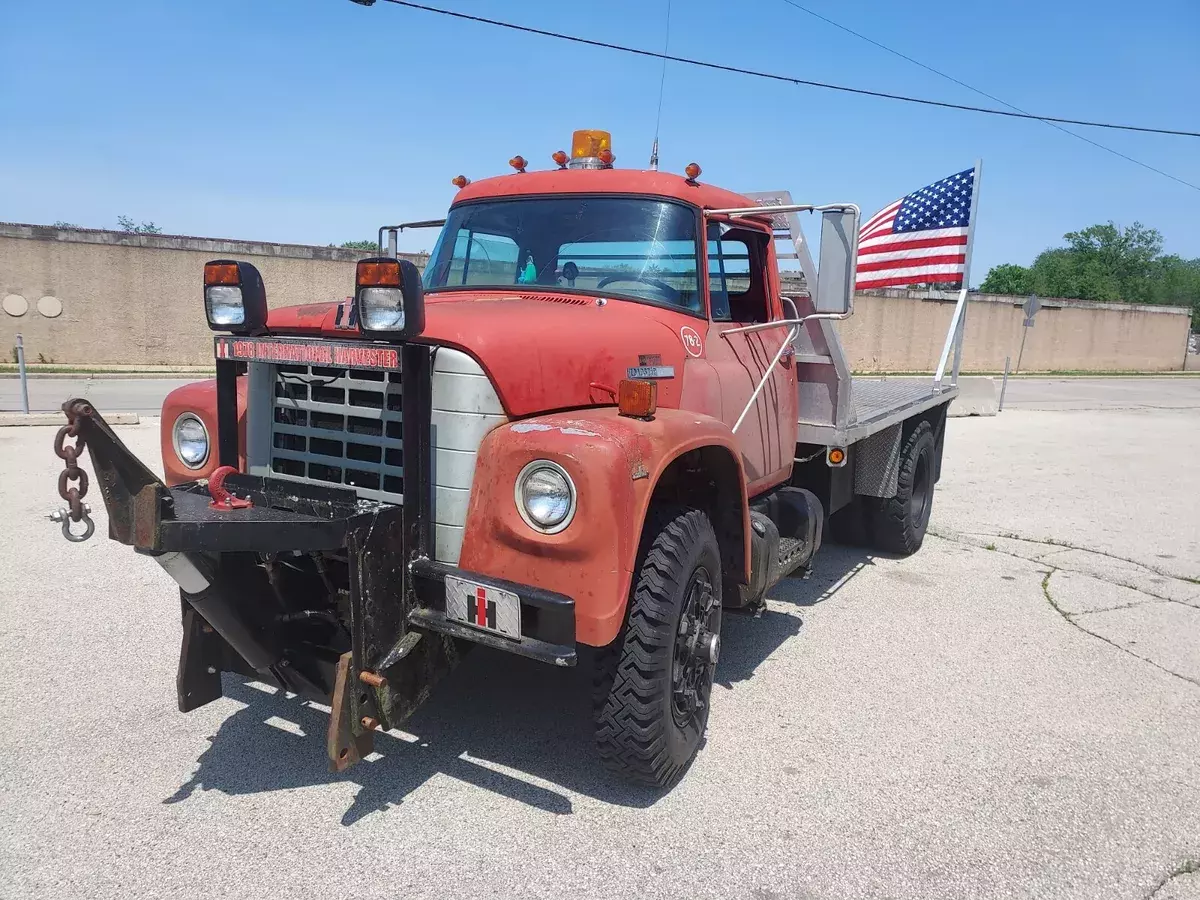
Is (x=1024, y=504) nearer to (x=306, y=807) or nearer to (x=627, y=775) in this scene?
(x=627, y=775)

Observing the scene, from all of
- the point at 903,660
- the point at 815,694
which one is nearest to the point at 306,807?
the point at 815,694

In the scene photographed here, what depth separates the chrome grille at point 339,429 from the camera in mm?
3053

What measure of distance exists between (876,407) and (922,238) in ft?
6.68

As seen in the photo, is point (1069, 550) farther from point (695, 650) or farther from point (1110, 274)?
point (1110, 274)

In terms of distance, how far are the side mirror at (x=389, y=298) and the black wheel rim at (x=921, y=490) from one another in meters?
5.28

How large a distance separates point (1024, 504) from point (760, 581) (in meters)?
6.16

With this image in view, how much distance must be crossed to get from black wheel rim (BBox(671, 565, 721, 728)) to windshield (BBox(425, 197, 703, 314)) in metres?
1.36

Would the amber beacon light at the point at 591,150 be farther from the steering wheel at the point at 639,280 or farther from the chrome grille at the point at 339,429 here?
the chrome grille at the point at 339,429

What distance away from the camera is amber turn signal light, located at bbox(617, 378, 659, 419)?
314 centimetres

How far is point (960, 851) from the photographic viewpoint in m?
3.02

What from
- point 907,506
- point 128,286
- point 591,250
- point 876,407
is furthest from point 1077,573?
point 128,286

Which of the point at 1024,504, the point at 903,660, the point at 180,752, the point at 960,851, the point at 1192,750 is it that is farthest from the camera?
the point at 1024,504

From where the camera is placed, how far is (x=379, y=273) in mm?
2828

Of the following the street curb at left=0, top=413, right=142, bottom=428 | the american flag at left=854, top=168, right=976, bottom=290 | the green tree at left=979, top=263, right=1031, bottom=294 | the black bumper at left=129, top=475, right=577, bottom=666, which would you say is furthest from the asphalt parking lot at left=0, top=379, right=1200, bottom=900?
the green tree at left=979, top=263, right=1031, bottom=294
